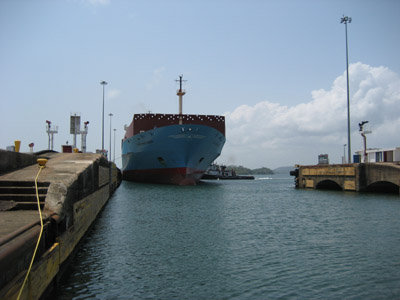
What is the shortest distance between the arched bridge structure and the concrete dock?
2605cm

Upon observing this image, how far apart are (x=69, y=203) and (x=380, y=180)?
2855 cm

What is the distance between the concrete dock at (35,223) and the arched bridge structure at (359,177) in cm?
2605

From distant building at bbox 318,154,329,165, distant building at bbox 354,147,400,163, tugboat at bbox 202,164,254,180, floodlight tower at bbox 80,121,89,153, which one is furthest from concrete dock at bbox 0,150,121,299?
tugboat at bbox 202,164,254,180

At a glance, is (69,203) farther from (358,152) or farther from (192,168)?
(358,152)

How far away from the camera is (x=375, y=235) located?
12938 millimetres

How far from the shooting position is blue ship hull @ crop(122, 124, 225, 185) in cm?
3900

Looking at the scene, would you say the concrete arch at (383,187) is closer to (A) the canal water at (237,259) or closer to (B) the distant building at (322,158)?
(B) the distant building at (322,158)

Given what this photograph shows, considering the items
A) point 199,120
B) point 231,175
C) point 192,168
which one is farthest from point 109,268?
point 231,175

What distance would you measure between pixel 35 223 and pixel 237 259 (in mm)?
5623

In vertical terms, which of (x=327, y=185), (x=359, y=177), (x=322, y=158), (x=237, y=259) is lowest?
(x=237, y=259)

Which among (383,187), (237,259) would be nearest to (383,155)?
(383,187)

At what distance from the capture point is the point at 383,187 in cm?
3244

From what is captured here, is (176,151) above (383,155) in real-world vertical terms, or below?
above

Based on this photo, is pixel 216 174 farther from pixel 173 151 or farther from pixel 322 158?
pixel 173 151
